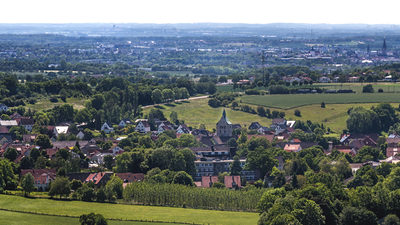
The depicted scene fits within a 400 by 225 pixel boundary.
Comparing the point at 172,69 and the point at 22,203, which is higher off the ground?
the point at 22,203

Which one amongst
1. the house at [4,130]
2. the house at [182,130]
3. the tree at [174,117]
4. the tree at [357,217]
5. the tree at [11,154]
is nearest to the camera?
the tree at [357,217]

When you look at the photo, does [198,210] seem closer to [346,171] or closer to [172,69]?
[346,171]

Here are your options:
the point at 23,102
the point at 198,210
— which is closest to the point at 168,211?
the point at 198,210

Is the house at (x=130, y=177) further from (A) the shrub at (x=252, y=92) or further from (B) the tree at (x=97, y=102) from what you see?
(A) the shrub at (x=252, y=92)

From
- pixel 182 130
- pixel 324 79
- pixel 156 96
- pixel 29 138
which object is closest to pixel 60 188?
pixel 29 138

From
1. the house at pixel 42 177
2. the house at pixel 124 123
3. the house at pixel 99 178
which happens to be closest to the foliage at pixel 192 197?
the house at pixel 99 178

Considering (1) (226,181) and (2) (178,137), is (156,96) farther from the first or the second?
(1) (226,181)
